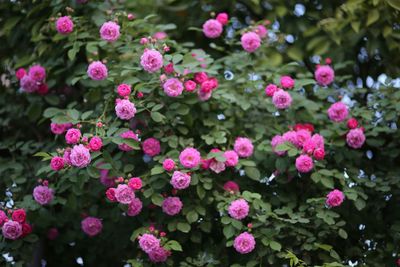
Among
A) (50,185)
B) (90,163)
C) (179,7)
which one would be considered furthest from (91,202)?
(179,7)

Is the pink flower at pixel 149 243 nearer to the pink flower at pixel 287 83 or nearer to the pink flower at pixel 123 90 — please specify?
the pink flower at pixel 123 90

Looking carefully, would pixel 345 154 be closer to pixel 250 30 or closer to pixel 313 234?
pixel 313 234

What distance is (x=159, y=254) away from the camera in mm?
2961

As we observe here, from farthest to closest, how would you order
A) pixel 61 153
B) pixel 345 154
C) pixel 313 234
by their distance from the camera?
pixel 345 154 → pixel 313 234 → pixel 61 153

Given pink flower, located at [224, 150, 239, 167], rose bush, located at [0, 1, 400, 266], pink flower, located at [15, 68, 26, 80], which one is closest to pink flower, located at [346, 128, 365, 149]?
rose bush, located at [0, 1, 400, 266]

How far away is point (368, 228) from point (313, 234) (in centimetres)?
34

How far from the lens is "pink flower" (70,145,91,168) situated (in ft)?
9.17

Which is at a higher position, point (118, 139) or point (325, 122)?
point (118, 139)

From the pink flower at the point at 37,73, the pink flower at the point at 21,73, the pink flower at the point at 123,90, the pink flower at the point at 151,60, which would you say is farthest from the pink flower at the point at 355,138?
the pink flower at the point at 21,73

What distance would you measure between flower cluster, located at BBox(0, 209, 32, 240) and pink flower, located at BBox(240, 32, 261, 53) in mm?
1272

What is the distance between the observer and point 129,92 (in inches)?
117

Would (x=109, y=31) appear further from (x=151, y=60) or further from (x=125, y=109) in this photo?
(x=125, y=109)

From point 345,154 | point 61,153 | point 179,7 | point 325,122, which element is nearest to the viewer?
point 61,153

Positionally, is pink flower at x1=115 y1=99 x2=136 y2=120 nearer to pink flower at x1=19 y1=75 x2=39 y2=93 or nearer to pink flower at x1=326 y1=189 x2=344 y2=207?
pink flower at x1=19 y1=75 x2=39 y2=93
